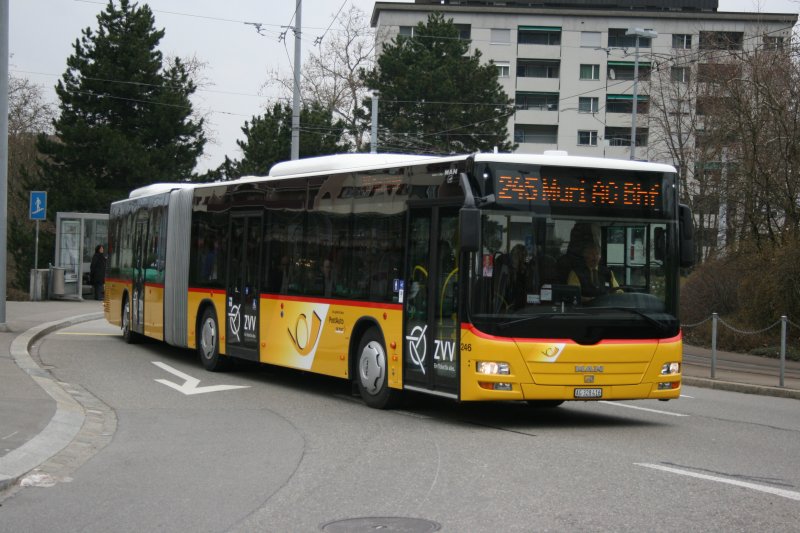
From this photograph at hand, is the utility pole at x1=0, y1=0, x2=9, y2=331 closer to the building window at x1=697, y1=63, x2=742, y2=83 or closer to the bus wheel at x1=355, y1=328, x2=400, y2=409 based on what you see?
the bus wheel at x1=355, y1=328, x2=400, y2=409

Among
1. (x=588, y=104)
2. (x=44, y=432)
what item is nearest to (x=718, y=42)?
(x=44, y=432)

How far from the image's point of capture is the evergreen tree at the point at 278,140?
184 ft

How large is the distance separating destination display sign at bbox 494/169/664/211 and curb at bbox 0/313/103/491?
491 centimetres

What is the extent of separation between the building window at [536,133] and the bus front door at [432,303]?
7243 cm

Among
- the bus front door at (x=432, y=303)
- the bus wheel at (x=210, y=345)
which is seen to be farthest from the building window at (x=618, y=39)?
the bus front door at (x=432, y=303)

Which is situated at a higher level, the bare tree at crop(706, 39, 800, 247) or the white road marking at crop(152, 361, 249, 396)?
the bare tree at crop(706, 39, 800, 247)

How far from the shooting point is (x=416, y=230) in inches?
515

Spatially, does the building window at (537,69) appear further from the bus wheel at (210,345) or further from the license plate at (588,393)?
the license plate at (588,393)

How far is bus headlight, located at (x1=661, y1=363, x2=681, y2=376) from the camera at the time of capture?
1248 centimetres

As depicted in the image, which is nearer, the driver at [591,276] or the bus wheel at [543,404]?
the driver at [591,276]

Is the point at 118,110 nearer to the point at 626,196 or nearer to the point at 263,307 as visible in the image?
the point at 263,307

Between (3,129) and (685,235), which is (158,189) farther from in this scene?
(685,235)

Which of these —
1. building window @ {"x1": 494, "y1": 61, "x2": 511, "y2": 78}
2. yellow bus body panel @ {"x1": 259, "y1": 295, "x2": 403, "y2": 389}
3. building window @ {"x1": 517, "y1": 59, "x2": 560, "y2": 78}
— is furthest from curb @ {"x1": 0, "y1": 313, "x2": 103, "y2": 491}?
building window @ {"x1": 517, "y1": 59, "x2": 560, "y2": 78}

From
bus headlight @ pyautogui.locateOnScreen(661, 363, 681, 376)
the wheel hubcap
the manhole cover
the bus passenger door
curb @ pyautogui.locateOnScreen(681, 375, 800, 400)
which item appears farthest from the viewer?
the bus passenger door
